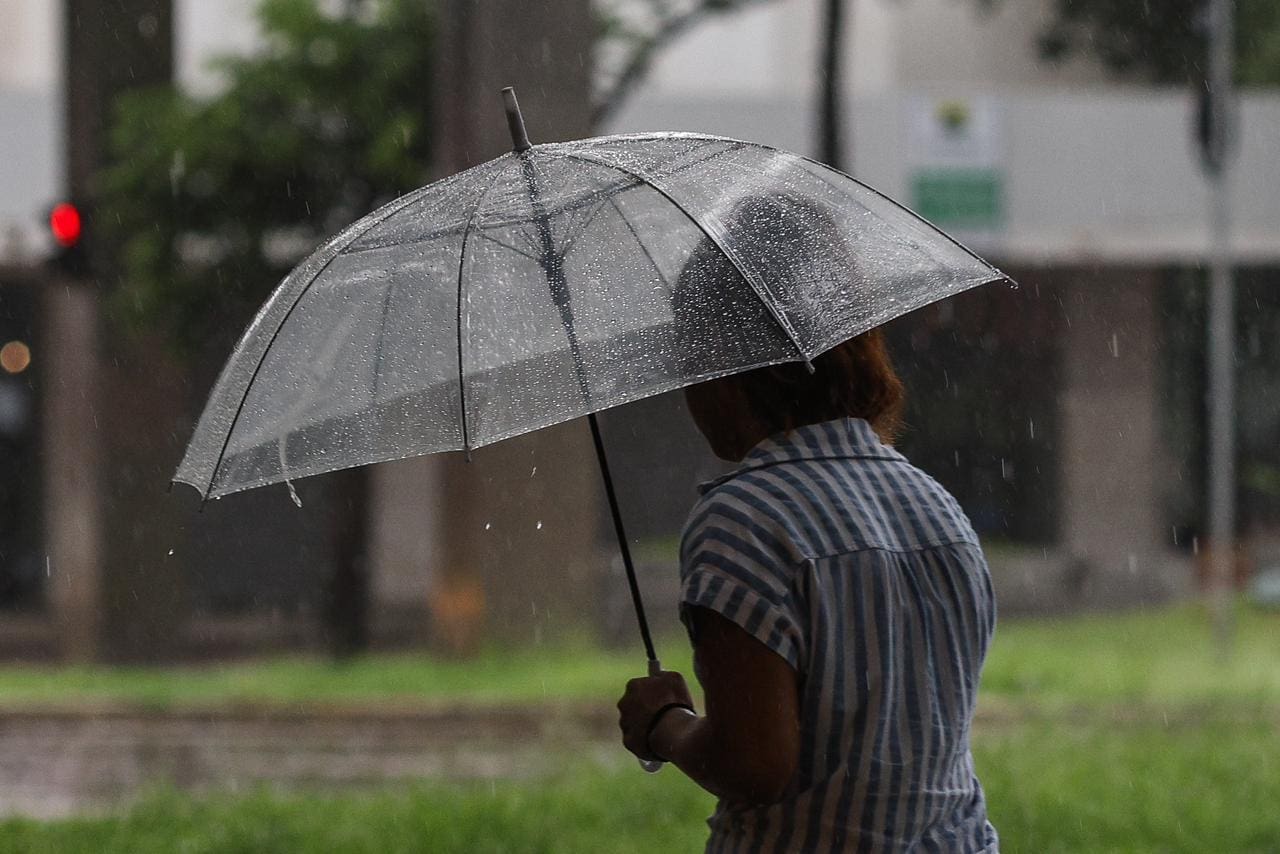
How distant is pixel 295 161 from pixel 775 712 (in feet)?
45.0

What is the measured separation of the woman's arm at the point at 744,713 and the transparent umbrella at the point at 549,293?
42 centimetres

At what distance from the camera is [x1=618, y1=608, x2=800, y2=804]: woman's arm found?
76.1 inches

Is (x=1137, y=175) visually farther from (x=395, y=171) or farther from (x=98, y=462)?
(x=98, y=462)

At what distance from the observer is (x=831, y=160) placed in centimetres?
1502

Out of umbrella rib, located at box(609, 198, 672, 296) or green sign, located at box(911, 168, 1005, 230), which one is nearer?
umbrella rib, located at box(609, 198, 672, 296)

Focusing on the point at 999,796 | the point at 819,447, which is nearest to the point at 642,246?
the point at 819,447

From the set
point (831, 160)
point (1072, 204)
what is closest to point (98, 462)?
point (831, 160)

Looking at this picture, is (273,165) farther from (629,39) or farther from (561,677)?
(561,677)

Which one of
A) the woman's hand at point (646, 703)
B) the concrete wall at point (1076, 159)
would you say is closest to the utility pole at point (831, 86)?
the concrete wall at point (1076, 159)

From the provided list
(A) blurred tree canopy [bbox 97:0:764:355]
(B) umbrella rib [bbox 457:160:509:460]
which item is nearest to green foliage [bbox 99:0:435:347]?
(A) blurred tree canopy [bbox 97:0:764:355]

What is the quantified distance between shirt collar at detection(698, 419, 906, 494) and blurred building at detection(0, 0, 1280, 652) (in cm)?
1421

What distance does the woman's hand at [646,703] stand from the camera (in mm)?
2193

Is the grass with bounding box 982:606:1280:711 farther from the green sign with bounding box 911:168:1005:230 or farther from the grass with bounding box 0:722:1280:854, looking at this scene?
the green sign with bounding box 911:168:1005:230

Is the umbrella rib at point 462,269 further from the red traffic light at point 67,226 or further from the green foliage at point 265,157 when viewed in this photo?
the green foliage at point 265,157
